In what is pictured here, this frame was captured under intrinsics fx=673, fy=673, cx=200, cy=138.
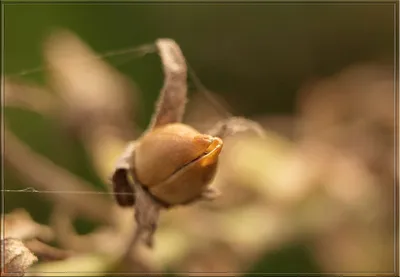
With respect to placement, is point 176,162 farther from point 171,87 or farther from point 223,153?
point 223,153

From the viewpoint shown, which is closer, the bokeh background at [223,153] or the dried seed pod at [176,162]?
the dried seed pod at [176,162]

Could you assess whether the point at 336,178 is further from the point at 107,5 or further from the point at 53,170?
the point at 107,5

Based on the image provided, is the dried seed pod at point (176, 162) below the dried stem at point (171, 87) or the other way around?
below

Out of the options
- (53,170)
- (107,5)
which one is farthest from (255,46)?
(53,170)

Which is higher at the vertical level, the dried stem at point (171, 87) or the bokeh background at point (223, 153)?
the dried stem at point (171, 87)

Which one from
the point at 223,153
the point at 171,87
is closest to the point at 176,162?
the point at 171,87

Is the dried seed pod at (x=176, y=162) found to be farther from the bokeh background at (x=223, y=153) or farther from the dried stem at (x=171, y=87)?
the bokeh background at (x=223, y=153)

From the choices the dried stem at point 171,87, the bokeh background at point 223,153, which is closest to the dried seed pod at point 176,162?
the dried stem at point 171,87
